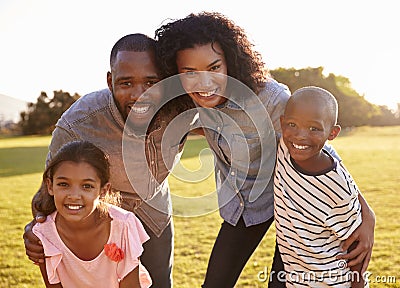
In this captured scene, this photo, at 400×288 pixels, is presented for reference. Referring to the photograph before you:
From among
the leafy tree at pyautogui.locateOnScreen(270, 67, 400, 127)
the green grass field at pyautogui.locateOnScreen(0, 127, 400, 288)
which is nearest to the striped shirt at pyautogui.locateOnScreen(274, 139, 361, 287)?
the green grass field at pyautogui.locateOnScreen(0, 127, 400, 288)

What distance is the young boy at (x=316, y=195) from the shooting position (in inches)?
98.7

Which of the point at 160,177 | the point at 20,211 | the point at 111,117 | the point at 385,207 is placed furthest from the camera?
the point at 20,211

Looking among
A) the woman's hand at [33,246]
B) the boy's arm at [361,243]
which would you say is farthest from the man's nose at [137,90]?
the boy's arm at [361,243]

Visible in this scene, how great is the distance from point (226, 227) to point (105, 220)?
0.76 meters

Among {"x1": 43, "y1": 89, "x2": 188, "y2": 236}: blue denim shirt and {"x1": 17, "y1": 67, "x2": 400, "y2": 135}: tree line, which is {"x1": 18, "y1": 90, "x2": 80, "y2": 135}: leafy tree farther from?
{"x1": 43, "y1": 89, "x2": 188, "y2": 236}: blue denim shirt

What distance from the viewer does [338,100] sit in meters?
31.8

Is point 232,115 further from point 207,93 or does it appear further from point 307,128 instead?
point 307,128

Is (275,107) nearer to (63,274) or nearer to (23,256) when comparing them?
(63,274)

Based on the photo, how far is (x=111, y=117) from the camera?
301 centimetres

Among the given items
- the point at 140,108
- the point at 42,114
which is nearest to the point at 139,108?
the point at 140,108

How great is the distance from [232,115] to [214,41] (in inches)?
18.0

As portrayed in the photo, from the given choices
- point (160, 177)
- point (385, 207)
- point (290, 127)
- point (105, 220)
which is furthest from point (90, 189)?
point (385, 207)

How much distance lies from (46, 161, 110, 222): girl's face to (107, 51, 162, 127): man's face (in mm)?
406

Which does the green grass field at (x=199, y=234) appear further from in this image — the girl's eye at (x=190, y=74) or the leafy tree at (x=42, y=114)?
the leafy tree at (x=42, y=114)
